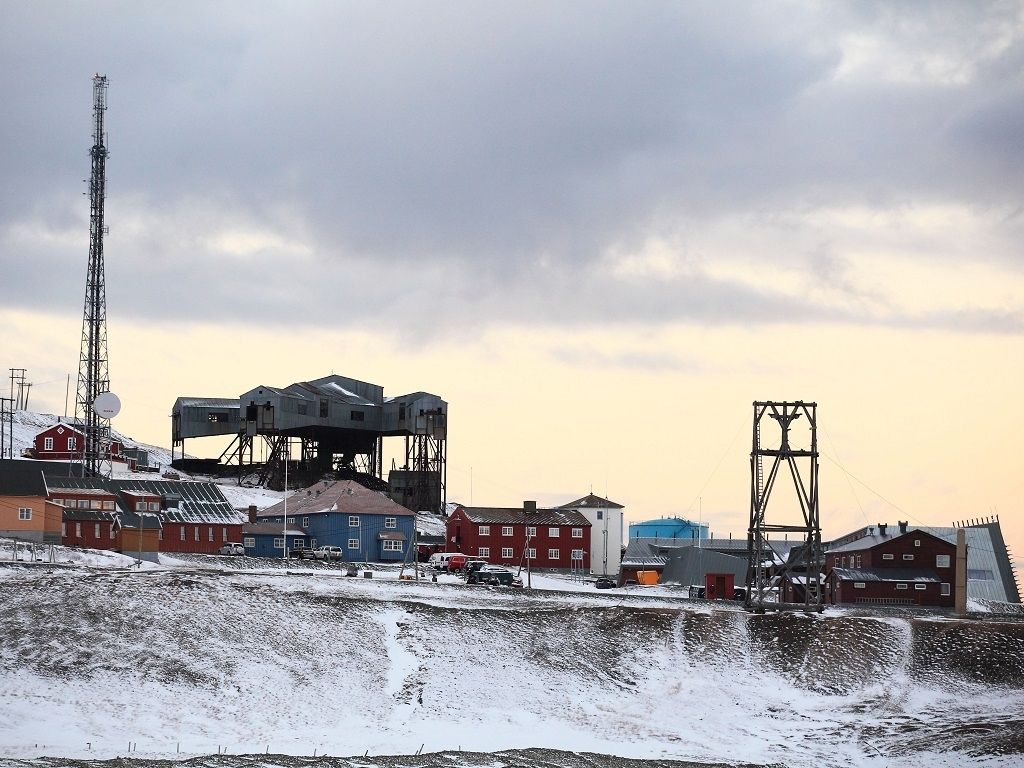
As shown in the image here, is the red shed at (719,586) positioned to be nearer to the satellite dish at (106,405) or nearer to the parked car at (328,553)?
the parked car at (328,553)

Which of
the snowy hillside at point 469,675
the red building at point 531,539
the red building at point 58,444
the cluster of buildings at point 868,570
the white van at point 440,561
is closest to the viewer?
the snowy hillside at point 469,675

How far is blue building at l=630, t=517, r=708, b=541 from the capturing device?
14938cm

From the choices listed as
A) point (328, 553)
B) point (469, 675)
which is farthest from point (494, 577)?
point (469, 675)

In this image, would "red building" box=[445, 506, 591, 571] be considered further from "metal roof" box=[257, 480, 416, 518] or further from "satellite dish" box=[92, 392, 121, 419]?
"satellite dish" box=[92, 392, 121, 419]

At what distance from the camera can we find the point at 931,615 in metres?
78.2

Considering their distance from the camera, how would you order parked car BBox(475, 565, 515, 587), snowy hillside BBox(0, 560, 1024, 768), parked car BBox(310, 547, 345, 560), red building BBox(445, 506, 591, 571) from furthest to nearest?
1. red building BBox(445, 506, 591, 571)
2. parked car BBox(310, 547, 345, 560)
3. parked car BBox(475, 565, 515, 587)
4. snowy hillside BBox(0, 560, 1024, 768)

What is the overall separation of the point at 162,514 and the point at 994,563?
65387 millimetres

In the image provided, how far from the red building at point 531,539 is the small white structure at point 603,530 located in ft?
4.87

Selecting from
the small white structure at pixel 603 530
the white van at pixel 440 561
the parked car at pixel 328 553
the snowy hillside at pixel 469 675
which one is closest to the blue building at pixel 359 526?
A: the parked car at pixel 328 553

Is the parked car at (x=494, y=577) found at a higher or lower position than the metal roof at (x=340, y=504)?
lower

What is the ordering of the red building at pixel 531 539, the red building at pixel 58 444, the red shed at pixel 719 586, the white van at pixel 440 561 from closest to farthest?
the red shed at pixel 719 586
the white van at pixel 440 561
the red building at pixel 531 539
the red building at pixel 58 444

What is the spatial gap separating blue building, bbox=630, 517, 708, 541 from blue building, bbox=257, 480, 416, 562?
40824 millimetres

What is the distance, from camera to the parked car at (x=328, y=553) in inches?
4313

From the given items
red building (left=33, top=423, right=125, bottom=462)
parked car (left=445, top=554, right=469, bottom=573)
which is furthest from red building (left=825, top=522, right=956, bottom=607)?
red building (left=33, top=423, right=125, bottom=462)
